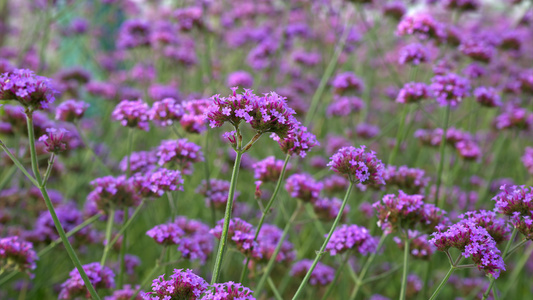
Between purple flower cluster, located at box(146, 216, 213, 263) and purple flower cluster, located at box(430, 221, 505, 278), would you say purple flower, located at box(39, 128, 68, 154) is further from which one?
A: purple flower cluster, located at box(430, 221, 505, 278)

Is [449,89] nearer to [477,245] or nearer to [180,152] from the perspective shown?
[477,245]

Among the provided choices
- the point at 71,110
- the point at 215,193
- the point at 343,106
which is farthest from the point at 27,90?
the point at 343,106

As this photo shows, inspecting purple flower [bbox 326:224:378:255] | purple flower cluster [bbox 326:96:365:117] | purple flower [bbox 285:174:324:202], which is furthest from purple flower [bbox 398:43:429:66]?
purple flower [bbox 326:224:378:255]

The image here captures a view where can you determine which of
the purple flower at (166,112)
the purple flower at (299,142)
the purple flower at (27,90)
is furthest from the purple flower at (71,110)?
the purple flower at (299,142)

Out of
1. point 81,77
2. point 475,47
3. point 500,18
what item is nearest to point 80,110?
point 81,77

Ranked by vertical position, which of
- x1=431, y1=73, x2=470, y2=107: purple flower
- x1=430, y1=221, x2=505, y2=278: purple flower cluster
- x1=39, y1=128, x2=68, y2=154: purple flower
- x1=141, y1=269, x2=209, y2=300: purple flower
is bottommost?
x1=141, y1=269, x2=209, y2=300: purple flower

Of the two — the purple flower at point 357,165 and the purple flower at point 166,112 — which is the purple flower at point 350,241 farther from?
the purple flower at point 166,112
